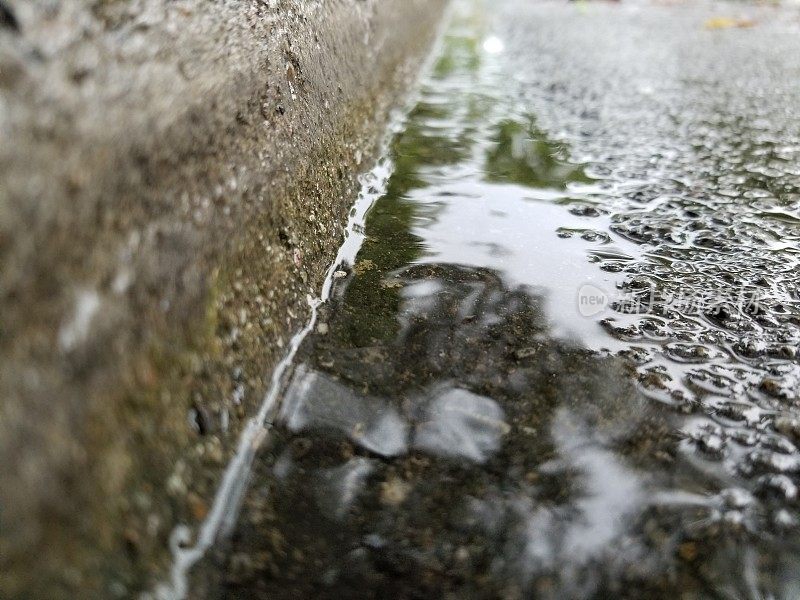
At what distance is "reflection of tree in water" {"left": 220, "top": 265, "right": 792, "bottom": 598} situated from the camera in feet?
3.42

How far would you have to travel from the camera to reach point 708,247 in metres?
1.86

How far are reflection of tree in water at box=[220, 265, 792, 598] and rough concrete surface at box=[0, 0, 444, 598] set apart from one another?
15 cm

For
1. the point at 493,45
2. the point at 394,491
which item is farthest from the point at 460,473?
the point at 493,45

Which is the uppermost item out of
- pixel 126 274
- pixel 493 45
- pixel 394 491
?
pixel 126 274

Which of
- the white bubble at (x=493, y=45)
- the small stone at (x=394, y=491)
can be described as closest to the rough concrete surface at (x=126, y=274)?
the small stone at (x=394, y=491)

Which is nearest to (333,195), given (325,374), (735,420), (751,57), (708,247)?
(325,374)

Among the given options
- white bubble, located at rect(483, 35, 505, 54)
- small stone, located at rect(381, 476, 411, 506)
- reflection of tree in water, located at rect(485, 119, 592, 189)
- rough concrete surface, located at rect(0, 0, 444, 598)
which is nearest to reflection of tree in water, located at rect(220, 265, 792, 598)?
small stone, located at rect(381, 476, 411, 506)

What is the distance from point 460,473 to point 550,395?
0.95 feet

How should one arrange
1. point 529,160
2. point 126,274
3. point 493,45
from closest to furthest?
1. point 126,274
2. point 529,160
3. point 493,45

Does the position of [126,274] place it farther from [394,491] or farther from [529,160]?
[529,160]

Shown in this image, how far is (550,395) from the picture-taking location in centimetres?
135

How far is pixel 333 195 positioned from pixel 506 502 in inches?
46.3

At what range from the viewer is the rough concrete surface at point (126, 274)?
2.56ft

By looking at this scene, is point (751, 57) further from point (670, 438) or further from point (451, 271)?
point (670, 438)
